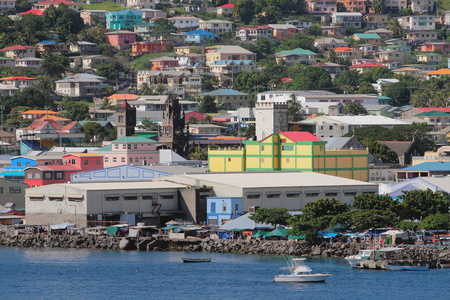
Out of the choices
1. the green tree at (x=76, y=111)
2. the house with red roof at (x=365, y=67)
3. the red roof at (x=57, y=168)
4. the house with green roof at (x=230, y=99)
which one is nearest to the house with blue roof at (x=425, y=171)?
the red roof at (x=57, y=168)

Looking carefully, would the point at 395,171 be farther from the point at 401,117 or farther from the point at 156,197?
the point at 401,117

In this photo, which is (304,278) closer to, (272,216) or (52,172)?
(272,216)

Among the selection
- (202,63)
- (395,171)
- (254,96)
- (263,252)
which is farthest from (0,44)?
(263,252)

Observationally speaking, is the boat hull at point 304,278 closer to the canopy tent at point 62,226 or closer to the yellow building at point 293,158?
the canopy tent at point 62,226

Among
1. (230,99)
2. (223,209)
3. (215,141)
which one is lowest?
(215,141)

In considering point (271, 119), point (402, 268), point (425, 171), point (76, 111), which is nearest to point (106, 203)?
point (402, 268)
